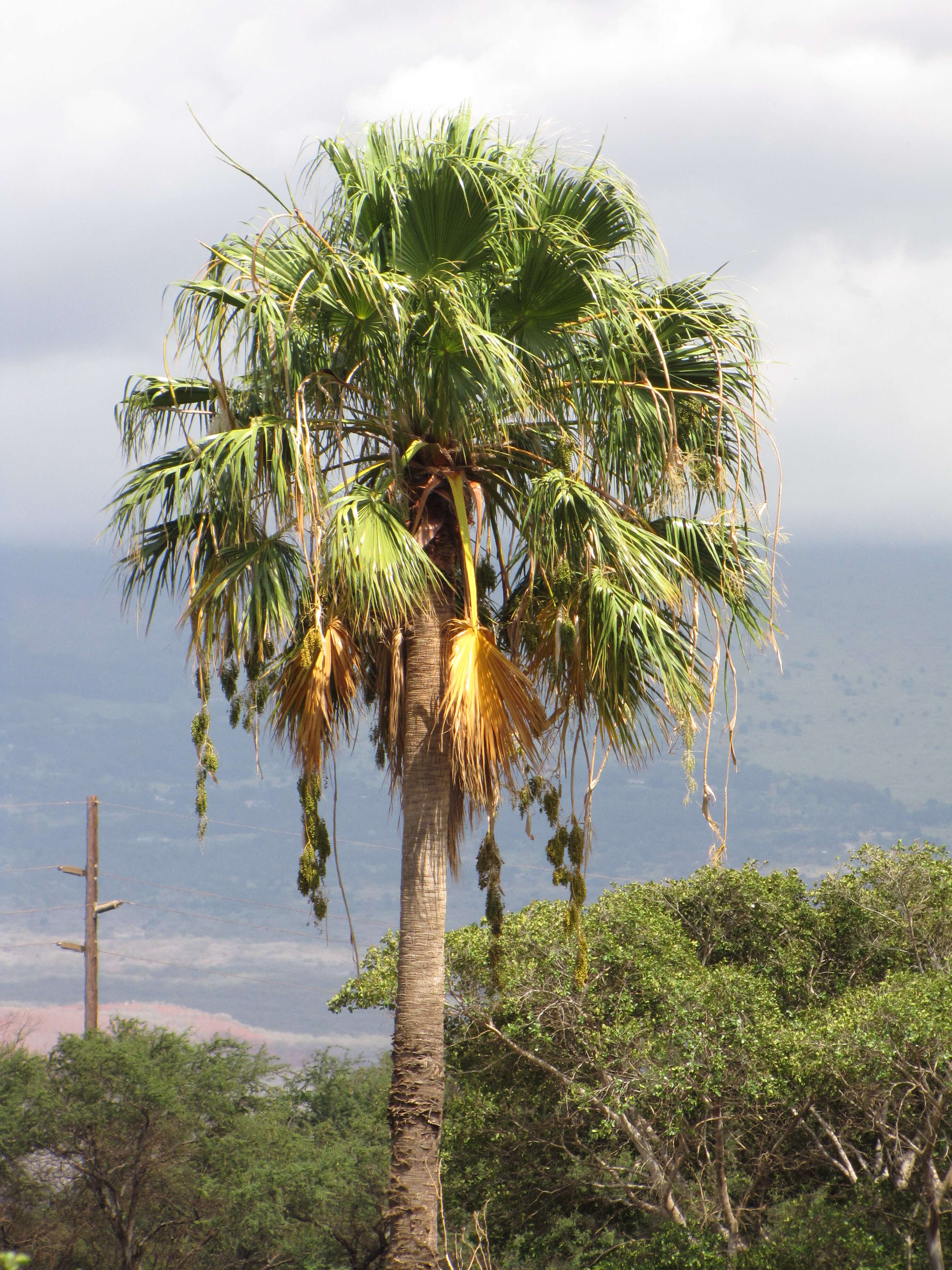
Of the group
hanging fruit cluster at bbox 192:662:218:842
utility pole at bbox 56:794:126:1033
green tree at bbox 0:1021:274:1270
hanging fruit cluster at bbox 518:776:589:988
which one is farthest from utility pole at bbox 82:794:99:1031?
hanging fruit cluster at bbox 518:776:589:988

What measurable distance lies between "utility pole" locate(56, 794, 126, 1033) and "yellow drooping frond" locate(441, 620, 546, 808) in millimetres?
20922

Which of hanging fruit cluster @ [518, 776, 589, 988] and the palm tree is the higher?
the palm tree

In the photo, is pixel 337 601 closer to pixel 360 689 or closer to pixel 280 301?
pixel 360 689

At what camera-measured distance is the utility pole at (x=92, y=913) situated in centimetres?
2767

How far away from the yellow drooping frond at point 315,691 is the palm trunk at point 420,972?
43cm

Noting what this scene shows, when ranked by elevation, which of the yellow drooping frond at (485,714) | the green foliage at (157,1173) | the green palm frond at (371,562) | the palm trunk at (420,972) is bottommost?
the green foliage at (157,1173)

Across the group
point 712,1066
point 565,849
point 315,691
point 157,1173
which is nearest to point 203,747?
point 315,691

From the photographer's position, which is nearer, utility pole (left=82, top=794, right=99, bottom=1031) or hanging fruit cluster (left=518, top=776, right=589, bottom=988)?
hanging fruit cluster (left=518, top=776, right=589, bottom=988)

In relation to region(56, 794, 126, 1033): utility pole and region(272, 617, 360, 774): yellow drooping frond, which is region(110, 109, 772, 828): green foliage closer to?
region(272, 617, 360, 774): yellow drooping frond

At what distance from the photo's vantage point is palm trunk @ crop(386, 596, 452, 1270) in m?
7.90

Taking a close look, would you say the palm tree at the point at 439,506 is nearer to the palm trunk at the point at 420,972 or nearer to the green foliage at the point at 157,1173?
the palm trunk at the point at 420,972

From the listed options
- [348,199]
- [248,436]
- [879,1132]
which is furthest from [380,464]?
[879,1132]

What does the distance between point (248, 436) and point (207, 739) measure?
1.83 meters

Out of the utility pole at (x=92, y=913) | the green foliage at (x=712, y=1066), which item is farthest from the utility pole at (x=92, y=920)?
the green foliage at (x=712, y=1066)
